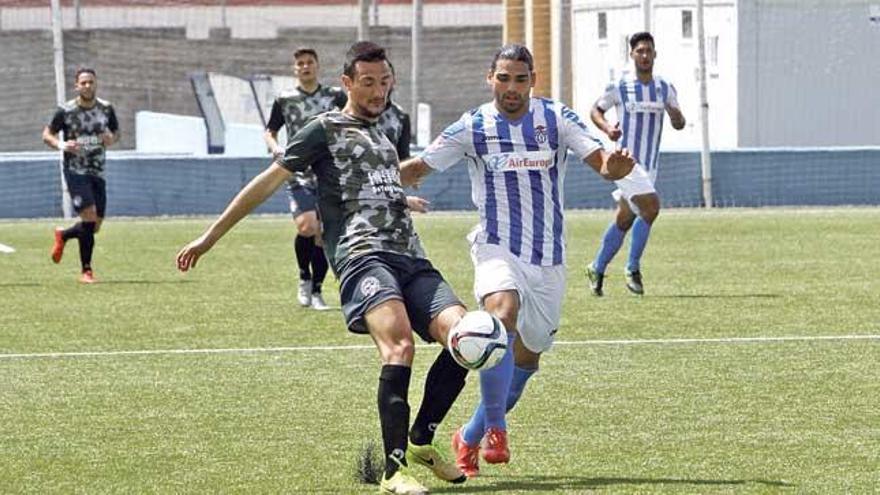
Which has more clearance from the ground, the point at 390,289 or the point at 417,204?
the point at 417,204

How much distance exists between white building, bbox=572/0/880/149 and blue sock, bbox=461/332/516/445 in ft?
76.0

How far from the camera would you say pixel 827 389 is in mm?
10766

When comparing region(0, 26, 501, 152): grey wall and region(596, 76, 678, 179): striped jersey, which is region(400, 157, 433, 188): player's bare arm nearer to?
region(596, 76, 678, 179): striped jersey

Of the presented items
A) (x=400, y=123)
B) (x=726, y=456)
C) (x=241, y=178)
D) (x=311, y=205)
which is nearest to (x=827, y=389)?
(x=726, y=456)

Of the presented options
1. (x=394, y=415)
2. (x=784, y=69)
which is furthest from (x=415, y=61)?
(x=394, y=415)

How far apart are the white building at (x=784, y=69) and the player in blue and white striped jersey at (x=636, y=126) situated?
14.5 metres

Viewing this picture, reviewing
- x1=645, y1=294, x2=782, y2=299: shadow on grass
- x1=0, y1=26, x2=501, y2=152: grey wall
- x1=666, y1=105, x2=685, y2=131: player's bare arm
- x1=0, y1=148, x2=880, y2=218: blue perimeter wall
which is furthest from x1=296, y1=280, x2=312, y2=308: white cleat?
x1=0, y1=26, x2=501, y2=152: grey wall

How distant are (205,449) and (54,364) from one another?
146 inches

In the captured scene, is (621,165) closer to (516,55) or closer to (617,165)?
(617,165)

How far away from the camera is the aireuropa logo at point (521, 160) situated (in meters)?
8.92

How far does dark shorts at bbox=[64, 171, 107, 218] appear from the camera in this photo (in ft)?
63.1

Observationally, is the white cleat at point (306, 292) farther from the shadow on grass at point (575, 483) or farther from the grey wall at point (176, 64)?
the grey wall at point (176, 64)

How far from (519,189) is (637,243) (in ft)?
25.9

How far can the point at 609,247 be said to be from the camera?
16.5 metres
